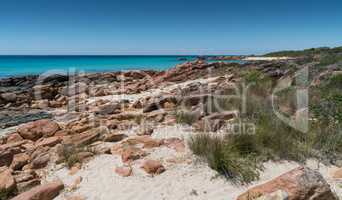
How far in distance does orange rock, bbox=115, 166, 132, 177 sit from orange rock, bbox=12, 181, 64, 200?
778 millimetres

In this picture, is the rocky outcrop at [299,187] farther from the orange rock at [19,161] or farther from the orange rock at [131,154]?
the orange rock at [19,161]

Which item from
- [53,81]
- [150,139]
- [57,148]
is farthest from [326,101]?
[53,81]

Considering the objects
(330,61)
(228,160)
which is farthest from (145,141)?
(330,61)

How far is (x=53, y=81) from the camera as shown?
57.3ft

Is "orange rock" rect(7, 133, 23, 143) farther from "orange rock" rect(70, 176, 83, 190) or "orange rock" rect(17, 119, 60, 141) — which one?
"orange rock" rect(70, 176, 83, 190)

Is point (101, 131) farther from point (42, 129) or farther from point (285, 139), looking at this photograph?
point (285, 139)

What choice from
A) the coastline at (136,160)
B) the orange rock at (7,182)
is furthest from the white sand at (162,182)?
the orange rock at (7,182)

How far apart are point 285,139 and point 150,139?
2343mm

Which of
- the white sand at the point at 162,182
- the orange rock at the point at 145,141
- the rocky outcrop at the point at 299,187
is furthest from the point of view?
the orange rock at the point at 145,141

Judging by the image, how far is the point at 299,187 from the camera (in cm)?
271

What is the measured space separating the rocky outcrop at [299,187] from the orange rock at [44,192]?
233cm

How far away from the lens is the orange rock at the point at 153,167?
3.67 m

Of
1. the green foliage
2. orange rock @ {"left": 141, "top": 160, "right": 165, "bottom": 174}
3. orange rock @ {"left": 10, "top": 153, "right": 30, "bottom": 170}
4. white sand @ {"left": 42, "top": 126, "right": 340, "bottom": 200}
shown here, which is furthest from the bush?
the green foliage

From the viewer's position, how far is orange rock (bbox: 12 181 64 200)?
307cm
